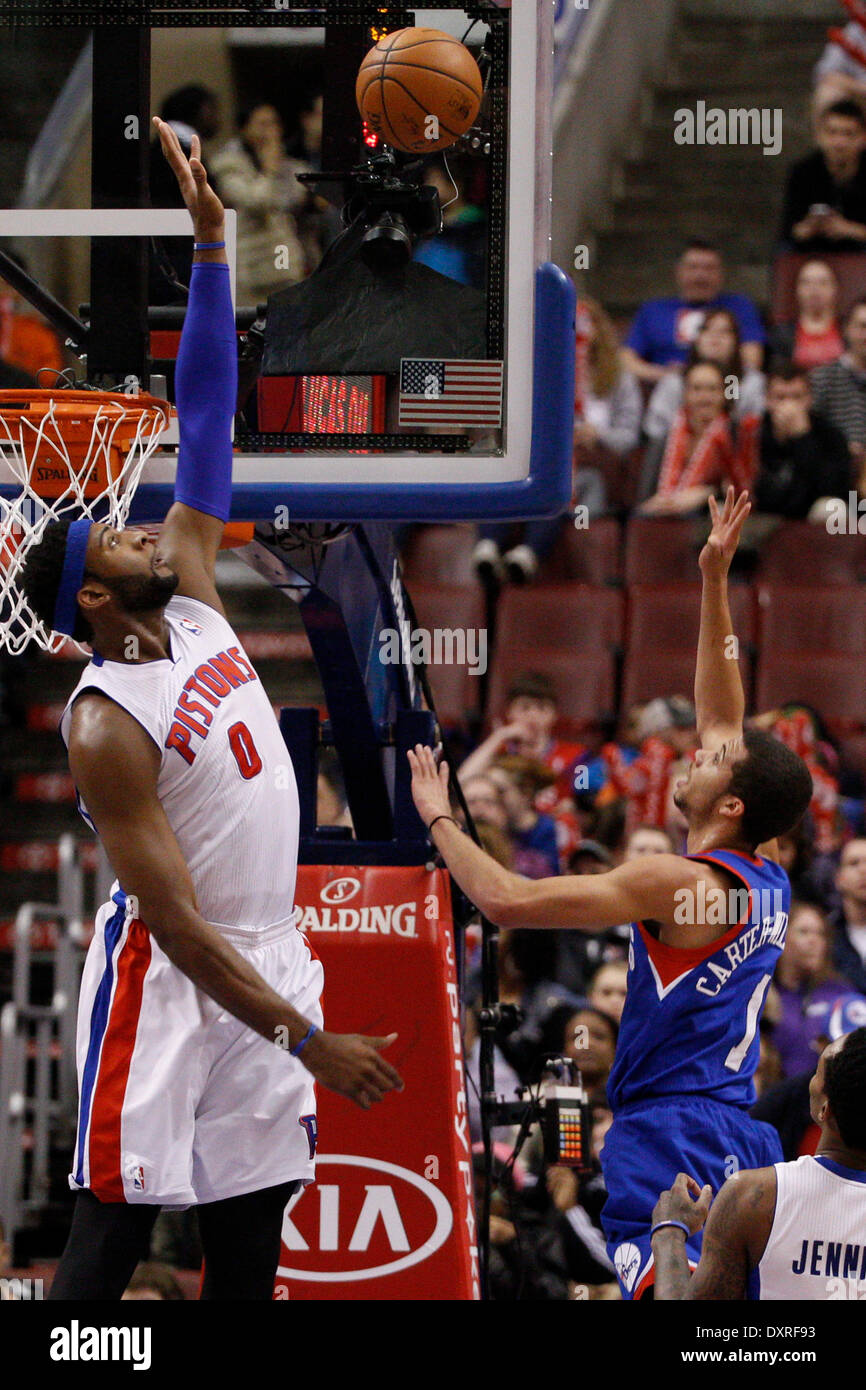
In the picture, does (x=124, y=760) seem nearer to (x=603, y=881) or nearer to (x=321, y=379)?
(x=603, y=881)

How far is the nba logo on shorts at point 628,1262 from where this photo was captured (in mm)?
3695

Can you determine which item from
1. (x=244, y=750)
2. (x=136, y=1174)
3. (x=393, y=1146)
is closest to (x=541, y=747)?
(x=393, y=1146)

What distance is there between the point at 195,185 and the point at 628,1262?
2281mm

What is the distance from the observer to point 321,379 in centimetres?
411

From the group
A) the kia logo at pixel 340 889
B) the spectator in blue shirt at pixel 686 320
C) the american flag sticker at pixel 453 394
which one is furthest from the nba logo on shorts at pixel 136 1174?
the spectator in blue shirt at pixel 686 320

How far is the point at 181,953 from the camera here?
3.19 metres

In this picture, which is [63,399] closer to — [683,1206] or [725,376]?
[683,1206]

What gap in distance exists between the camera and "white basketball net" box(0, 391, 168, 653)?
3.73 meters

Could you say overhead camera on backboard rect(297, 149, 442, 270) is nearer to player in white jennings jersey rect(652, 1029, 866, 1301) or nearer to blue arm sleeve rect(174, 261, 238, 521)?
blue arm sleeve rect(174, 261, 238, 521)

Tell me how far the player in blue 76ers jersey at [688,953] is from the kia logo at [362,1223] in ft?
1.94

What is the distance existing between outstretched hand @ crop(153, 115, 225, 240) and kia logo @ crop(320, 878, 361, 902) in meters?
1.56
